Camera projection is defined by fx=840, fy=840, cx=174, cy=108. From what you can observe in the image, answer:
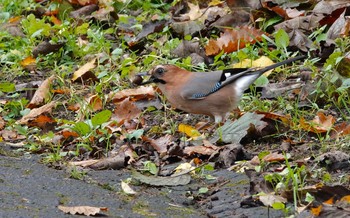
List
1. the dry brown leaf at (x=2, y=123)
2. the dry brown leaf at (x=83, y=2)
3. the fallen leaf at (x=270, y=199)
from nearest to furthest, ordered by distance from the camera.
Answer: the fallen leaf at (x=270, y=199) < the dry brown leaf at (x=2, y=123) < the dry brown leaf at (x=83, y=2)

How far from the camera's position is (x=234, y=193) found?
15.0 feet

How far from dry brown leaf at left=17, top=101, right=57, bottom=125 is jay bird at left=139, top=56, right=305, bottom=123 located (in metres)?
1.04

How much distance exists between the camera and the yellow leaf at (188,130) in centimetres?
606

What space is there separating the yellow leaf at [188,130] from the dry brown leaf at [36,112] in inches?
52.5

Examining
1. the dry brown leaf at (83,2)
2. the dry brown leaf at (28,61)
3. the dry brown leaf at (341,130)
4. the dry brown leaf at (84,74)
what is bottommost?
the dry brown leaf at (83,2)

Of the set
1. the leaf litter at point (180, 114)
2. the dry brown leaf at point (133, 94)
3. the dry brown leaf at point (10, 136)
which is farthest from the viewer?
the dry brown leaf at point (133, 94)

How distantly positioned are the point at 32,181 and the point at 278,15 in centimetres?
375

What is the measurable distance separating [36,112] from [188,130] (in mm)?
1465

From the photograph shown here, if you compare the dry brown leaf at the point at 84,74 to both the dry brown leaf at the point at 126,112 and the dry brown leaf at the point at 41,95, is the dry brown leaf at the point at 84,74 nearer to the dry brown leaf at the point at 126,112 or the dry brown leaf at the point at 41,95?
the dry brown leaf at the point at 41,95

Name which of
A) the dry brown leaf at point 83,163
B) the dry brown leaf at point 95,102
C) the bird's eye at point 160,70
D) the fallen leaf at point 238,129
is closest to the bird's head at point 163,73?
the bird's eye at point 160,70

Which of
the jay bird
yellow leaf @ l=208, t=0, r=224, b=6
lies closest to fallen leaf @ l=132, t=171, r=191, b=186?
the jay bird

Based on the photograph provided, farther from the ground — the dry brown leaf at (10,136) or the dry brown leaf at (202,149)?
the dry brown leaf at (202,149)

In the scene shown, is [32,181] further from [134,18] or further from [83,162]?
[134,18]

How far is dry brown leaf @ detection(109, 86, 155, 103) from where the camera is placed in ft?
23.3
